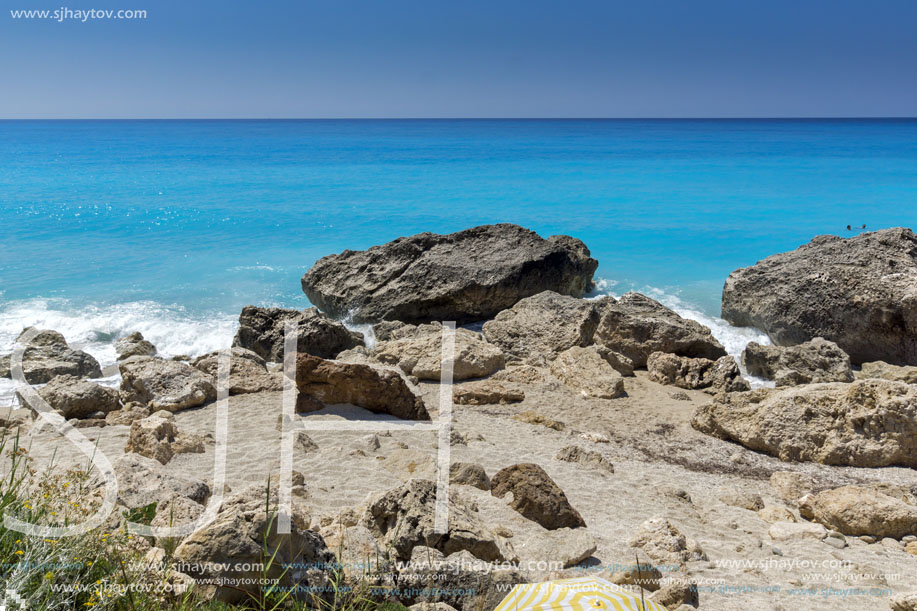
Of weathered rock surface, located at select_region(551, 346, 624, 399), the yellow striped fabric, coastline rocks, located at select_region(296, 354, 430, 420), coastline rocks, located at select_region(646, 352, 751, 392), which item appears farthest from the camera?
coastline rocks, located at select_region(646, 352, 751, 392)

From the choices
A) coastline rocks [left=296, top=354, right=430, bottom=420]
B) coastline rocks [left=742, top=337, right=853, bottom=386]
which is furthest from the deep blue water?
coastline rocks [left=296, top=354, right=430, bottom=420]

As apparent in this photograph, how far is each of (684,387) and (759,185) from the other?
3568 centimetres

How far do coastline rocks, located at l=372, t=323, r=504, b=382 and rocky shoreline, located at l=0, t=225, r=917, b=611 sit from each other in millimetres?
37

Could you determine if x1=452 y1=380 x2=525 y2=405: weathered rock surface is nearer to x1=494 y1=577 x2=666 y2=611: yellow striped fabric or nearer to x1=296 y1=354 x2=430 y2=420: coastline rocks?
x1=296 y1=354 x2=430 y2=420: coastline rocks

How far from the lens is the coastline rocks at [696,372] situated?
975cm

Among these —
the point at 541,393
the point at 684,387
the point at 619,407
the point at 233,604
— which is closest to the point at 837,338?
the point at 684,387

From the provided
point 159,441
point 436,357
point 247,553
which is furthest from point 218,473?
point 436,357

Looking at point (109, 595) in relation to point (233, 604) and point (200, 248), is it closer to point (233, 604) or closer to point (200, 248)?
point (233, 604)

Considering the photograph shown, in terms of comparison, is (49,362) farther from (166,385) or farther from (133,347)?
(166,385)

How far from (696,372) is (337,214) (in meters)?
23.6

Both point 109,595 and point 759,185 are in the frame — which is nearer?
point 109,595

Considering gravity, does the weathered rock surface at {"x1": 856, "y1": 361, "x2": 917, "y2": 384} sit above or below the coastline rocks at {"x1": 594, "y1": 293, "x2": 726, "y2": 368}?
below

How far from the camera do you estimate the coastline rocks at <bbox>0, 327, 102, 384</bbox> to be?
10312 millimetres

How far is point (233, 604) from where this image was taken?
3551mm
